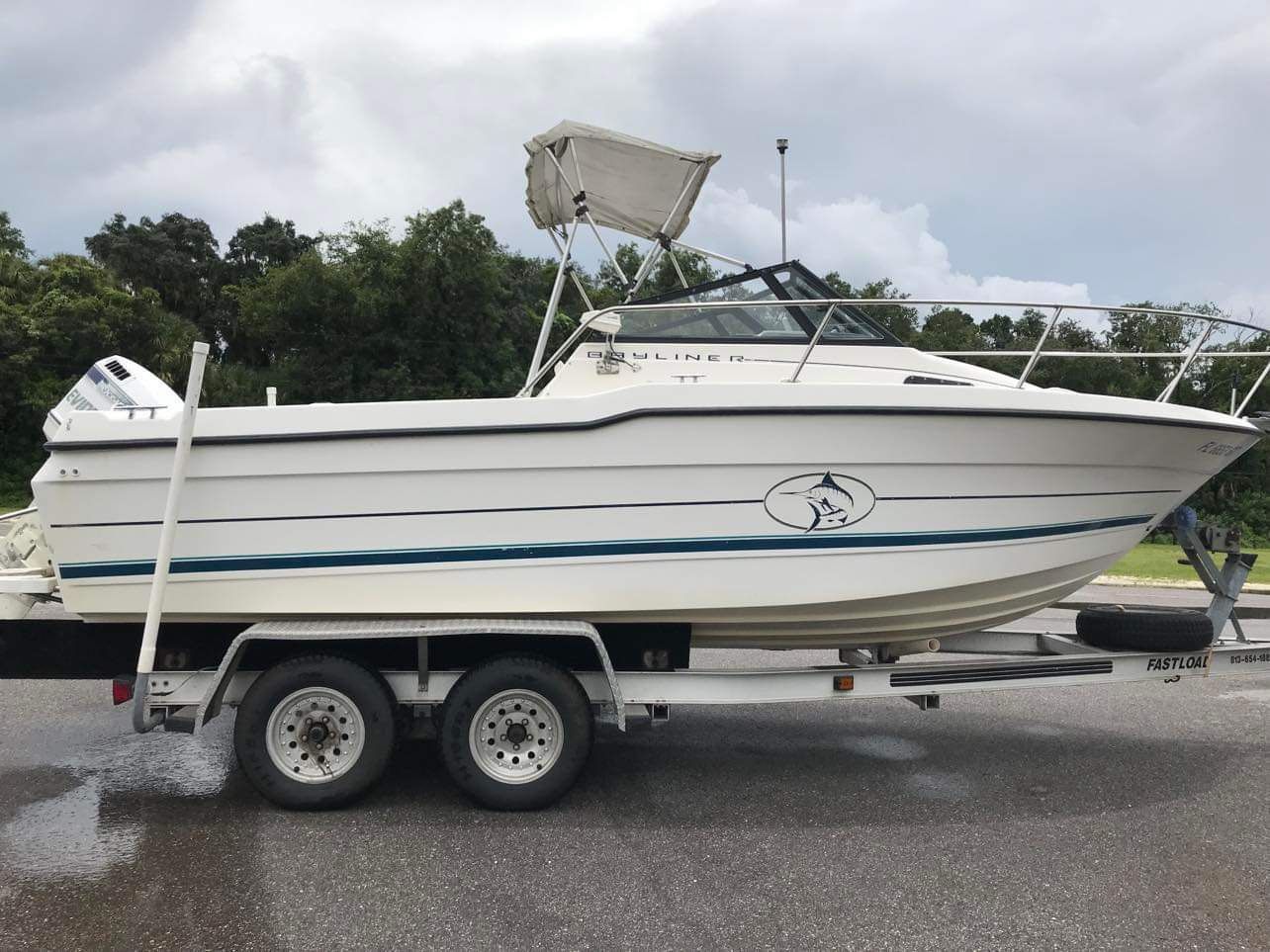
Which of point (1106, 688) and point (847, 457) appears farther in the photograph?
point (1106, 688)

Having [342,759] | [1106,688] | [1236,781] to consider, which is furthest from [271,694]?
[1106,688]

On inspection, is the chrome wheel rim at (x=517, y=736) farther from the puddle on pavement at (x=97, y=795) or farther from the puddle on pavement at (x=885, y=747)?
the puddle on pavement at (x=885, y=747)

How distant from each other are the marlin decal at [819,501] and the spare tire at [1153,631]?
1.53 metres

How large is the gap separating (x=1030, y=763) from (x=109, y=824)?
4030 mm

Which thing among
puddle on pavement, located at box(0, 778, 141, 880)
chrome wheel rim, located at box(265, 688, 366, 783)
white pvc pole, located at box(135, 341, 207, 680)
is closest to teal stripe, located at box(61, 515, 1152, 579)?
white pvc pole, located at box(135, 341, 207, 680)

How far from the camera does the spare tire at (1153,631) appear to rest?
4.08m

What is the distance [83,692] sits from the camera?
17.8 ft

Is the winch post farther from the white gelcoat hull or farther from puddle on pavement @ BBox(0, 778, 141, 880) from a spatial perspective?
puddle on pavement @ BBox(0, 778, 141, 880)

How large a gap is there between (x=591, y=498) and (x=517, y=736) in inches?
40.4

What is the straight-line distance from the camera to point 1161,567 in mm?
13234

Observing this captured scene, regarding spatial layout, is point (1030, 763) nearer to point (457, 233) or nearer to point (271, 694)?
point (271, 694)

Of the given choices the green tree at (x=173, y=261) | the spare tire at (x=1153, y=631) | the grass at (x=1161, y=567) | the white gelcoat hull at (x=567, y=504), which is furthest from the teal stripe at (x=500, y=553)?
the green tree at (x=173, y=261)

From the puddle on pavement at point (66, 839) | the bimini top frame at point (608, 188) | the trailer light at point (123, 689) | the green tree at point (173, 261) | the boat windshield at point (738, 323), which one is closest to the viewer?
the puddle on pavement at point (66, 839)

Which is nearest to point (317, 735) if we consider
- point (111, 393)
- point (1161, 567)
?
point (111, 393)
